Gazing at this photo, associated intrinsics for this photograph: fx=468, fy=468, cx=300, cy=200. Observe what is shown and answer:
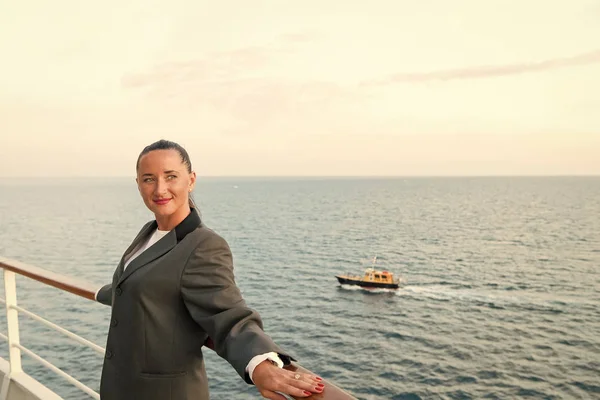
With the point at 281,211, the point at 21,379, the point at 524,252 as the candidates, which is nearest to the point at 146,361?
the point at 21,379

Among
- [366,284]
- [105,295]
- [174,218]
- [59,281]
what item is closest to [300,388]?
[174,218]

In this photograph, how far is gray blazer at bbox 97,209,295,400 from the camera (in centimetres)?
130

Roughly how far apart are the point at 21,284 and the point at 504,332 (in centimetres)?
3512

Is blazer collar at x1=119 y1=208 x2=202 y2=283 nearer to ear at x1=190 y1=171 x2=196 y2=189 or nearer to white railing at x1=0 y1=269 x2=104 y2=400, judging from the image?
ear at x1=190 y1=171 x2=196 y2=189

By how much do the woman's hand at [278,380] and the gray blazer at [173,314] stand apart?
147mm

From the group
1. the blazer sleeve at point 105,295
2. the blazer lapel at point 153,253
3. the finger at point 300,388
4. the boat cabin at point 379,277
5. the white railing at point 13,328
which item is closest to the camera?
the finger at point 300,388

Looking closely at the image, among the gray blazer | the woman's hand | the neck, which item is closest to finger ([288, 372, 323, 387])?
the woman's hand

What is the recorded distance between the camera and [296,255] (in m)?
55.8

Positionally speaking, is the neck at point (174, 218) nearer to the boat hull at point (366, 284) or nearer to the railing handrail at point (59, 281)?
the railing handrail at point (59, 281)

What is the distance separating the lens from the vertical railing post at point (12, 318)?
2857 millimetres

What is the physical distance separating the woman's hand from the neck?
Result: 2.06 feet

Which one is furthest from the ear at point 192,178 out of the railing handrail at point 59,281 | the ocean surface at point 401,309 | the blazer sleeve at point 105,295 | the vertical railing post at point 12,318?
the ocean surface at point 401,309

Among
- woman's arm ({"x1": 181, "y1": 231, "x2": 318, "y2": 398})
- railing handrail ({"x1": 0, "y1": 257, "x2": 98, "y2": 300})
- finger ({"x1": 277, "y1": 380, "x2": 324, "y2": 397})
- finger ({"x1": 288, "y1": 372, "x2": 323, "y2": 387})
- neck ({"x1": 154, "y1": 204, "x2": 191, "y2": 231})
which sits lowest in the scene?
railing handrail ({"x1": 0, "y1": 257, "x2": 98, "y2": 300})

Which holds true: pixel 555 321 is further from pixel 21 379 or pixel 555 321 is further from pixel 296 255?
pixel 21 379
